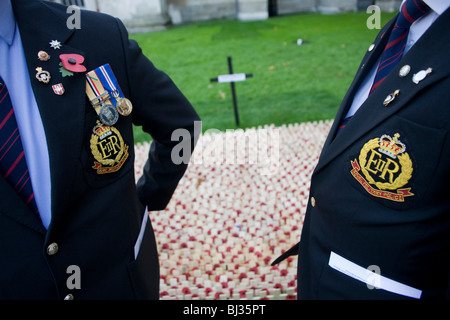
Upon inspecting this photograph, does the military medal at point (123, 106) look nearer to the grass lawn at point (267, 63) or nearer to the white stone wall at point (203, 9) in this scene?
the grass lawn at point (267, 63)

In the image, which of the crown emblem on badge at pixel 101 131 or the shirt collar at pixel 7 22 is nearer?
the shirt collar at pixel 7 22

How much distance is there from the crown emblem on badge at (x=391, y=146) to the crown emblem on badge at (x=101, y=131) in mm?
933

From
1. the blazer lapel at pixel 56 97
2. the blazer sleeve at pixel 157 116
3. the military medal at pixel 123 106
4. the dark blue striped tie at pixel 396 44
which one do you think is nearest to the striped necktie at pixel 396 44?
the dark blue striped tie at pixel 396 44

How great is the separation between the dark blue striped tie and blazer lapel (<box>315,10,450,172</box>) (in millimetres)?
114

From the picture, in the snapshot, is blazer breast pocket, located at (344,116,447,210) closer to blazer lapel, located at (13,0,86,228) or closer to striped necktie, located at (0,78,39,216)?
blazer lapel, located at (13,0,86,228)

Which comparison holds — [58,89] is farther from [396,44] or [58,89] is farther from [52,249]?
[396,44]

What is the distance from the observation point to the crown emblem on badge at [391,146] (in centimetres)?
104

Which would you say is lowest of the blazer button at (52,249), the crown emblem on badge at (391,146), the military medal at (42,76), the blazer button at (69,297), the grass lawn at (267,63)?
the grass lawn at (267,63)

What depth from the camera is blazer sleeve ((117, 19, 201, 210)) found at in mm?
1393

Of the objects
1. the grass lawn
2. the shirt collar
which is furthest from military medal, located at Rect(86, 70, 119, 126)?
the grass lawn

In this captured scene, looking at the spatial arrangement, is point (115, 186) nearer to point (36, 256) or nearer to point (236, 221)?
point (36, 256)

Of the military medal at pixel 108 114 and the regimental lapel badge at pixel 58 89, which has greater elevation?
the regimental lapel badge at pixel 58 89

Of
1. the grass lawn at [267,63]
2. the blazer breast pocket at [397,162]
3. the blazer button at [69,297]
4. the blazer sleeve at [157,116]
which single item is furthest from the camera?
the grass lawn at [267,63]

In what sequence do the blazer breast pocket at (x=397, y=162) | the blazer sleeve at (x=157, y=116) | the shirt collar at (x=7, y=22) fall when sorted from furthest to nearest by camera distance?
the blazer sleeve at (x=157, y=116), the shirt collar at (x=7, y=22), the blazer breast pocket at (x=397, y=162)
